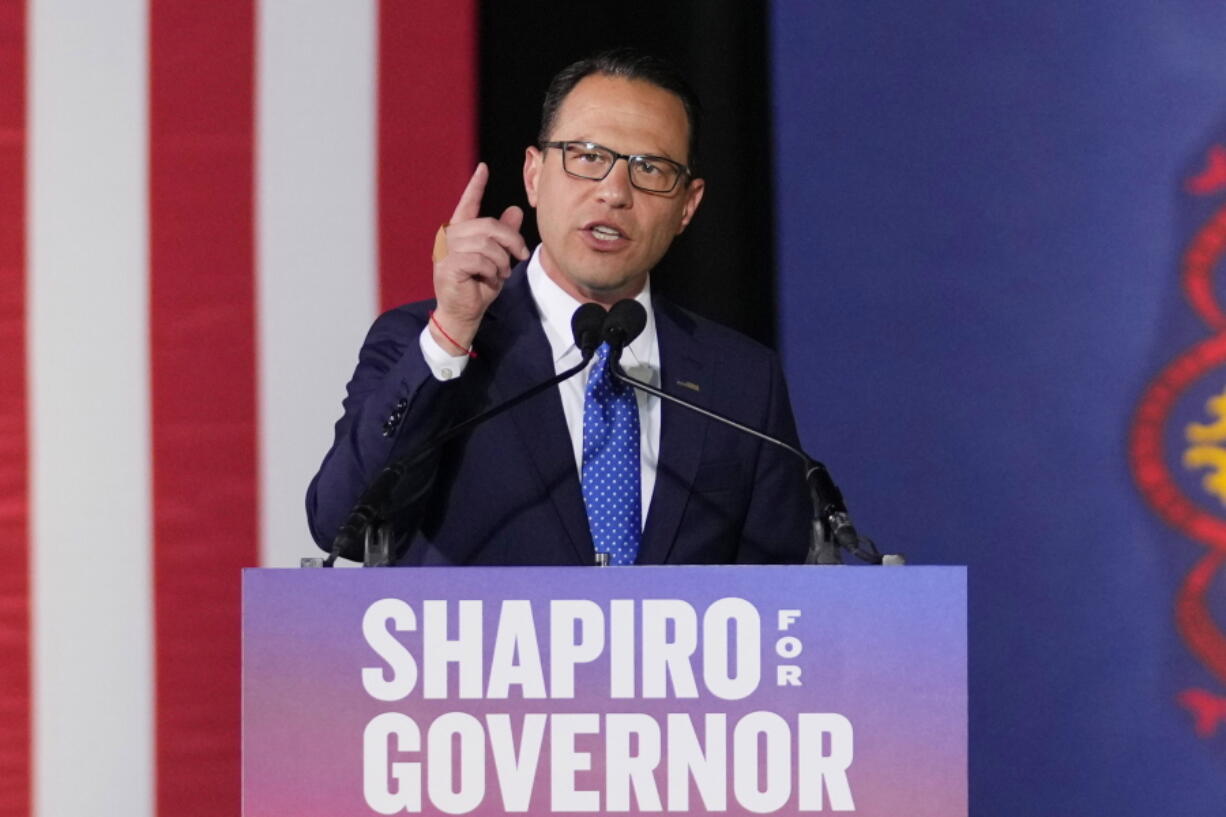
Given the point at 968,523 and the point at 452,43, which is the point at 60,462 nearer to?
the point at 452,43

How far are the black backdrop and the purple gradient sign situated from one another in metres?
1.24

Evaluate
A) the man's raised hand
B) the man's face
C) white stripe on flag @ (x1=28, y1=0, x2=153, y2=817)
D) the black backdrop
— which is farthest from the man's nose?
white stripe on flag @ (x1=28, y1=0, x2=153, y2=817)

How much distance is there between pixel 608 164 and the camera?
66.4 inches

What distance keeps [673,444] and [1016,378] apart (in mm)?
875

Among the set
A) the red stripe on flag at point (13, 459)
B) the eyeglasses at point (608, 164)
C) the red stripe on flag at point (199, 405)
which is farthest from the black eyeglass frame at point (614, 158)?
the red stripe on flag at point (13, 459)

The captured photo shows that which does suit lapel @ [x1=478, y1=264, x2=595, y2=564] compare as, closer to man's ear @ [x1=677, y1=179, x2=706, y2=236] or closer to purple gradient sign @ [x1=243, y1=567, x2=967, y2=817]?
man's ear @ [x1=677, y1=179, x2=706, y2=236]

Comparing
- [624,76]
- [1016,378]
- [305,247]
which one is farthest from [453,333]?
[1016,378]

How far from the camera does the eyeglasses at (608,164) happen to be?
168 centimetres

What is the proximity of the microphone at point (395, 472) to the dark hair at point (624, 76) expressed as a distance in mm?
448

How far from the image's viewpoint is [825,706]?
3.63ft

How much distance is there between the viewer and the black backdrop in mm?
2293

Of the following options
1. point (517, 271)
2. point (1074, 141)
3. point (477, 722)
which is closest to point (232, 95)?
point (517, 271)

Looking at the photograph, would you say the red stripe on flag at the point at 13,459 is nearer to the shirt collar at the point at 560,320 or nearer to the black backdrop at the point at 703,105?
the black backdrop at the point at 703,105

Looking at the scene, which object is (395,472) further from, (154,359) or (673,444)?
(154,359)
